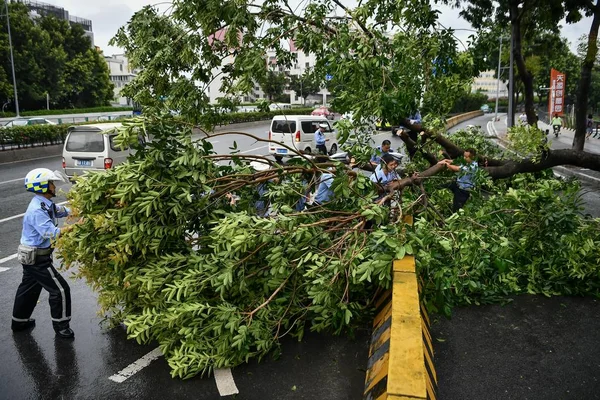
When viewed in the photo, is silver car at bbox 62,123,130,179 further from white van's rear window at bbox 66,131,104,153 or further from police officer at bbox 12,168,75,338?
police officer at bbox 12,168,75,338

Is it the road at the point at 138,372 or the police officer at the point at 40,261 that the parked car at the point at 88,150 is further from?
the police officer at the point at 40,261

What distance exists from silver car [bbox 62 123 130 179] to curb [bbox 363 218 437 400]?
31.5 ft

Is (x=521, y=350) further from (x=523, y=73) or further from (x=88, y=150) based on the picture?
(x=88, y=150)

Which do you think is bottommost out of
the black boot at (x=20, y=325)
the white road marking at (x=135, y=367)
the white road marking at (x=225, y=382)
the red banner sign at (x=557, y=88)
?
the white road marking at (x=135, y=367)

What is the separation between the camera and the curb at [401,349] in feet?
9.88

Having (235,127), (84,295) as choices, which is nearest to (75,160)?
(84,295)

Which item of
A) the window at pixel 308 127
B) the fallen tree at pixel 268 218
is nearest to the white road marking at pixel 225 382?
the fallen tree at pixel 268 218

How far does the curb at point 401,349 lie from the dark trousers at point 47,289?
3341mm

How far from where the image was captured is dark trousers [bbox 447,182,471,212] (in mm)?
8757

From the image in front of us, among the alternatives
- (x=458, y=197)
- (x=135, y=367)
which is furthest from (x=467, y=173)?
(x=135, y=367)

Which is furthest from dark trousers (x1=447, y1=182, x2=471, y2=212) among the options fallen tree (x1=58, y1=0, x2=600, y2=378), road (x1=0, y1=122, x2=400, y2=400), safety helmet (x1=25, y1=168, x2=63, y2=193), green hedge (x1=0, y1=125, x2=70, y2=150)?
green hedge (x1=0, y1=125, x2=70, y2=150)

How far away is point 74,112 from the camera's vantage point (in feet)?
153

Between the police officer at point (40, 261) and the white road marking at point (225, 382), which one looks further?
the police officer at point (40, 261)

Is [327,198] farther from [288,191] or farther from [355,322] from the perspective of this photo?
[355,322]
